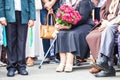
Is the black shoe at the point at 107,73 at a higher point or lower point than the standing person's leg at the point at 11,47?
lower

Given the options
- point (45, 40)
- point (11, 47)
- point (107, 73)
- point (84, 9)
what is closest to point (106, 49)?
point (107, 73)

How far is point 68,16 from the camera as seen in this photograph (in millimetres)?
6793

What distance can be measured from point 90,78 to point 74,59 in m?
1.32

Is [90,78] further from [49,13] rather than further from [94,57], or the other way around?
[49,13]

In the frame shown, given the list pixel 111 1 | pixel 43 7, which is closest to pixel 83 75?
pixel 111 1

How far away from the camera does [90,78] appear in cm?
610

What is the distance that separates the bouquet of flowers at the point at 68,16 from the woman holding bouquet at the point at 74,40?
0.07m

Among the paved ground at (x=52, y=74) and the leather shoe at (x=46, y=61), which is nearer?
the paved ground at (x=52, y=74)

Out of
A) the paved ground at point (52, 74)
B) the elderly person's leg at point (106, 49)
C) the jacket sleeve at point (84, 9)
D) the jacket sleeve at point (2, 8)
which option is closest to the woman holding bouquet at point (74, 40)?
the jacket sleeve at point (84, 9)

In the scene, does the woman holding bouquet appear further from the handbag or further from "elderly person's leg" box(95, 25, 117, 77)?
"elderly person's leg" box(95, 25, 117, 77)

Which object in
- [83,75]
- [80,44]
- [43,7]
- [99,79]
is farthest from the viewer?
[43,7]

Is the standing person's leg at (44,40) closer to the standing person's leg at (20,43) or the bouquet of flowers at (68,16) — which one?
the bouquet of flowers at (68,16)

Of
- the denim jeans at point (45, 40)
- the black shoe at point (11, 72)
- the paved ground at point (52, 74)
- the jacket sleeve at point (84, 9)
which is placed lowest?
the paved ground at point (52, 74)

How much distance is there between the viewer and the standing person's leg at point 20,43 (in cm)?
632
